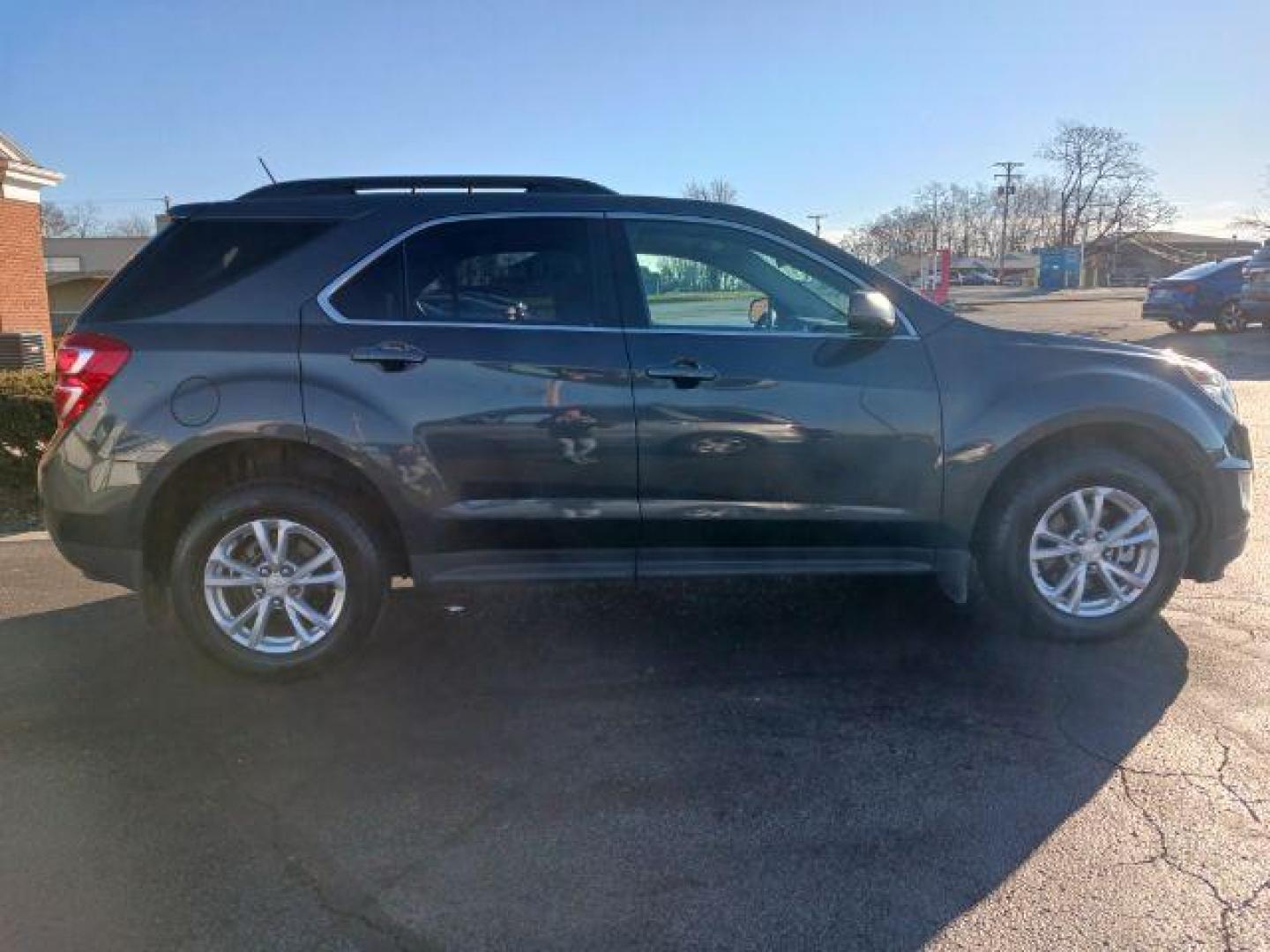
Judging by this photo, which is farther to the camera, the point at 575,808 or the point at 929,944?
the point at 575,808

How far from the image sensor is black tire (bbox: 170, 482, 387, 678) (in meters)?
4.02

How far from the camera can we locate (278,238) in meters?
4.12

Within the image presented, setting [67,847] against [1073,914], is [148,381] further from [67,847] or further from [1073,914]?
[1073,914]

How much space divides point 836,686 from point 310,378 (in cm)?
245

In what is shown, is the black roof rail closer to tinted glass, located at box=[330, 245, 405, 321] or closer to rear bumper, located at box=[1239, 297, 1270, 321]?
tinted glass, located at box=[330, 245, 405, 321]

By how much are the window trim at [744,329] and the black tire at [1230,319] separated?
794 inches

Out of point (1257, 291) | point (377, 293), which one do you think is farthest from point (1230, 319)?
point (377, 293)

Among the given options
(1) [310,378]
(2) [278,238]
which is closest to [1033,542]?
(1) [310,378]

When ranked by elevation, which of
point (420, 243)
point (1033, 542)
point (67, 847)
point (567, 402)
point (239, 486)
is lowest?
point (67, 847)

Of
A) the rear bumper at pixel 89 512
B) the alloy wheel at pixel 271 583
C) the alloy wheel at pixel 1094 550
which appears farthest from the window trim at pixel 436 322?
the alloy wheel at pixel 1094 550

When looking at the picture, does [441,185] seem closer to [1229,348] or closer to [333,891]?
[333,891]

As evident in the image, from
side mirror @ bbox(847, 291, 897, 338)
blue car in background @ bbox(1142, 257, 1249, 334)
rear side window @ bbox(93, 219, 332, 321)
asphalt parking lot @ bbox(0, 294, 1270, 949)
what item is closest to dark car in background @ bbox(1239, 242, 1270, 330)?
blue car in background @ bbox(1142, 257, 1249, 334)

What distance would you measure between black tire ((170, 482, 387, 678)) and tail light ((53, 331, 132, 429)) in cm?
62

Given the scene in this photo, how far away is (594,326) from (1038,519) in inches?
82.0
